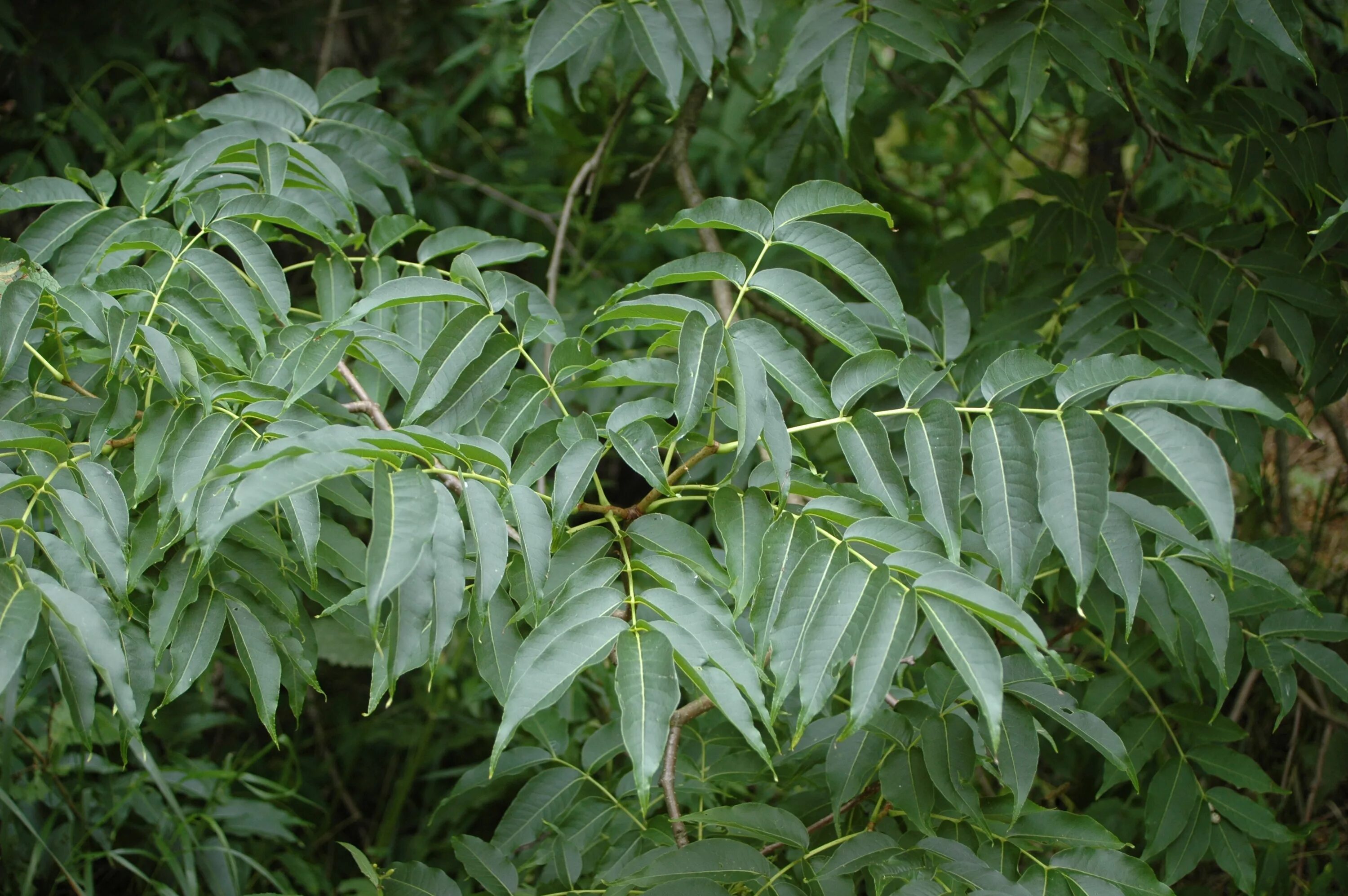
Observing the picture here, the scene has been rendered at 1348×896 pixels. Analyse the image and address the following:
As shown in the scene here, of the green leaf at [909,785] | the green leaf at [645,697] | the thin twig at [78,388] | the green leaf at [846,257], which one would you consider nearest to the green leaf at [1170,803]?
the green leaf at [909,785]

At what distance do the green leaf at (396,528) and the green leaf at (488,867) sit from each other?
0.61 metres

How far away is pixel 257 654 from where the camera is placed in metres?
1.12

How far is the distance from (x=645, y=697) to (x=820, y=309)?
48cm

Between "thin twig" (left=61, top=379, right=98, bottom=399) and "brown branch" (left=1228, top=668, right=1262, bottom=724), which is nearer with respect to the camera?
"thin twig" (left=61, top=379, right=98, bottom=399)

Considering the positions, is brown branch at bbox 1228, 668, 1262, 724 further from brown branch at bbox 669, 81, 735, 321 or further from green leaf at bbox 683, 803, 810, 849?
brown branch at bbox 669, 81, 735, 321

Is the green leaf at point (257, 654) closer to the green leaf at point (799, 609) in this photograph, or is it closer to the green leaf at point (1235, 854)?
the green leaf at point (799, 609)

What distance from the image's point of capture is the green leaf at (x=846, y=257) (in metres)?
1.08

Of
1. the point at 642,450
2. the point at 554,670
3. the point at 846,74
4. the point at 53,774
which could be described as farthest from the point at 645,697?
the point at 53,774

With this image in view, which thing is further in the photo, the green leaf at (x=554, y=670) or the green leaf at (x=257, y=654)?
the green leaf at (x=257, y=654)

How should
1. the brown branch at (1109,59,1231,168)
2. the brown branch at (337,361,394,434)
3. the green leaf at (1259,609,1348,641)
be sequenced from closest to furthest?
the brown branch at (337,361,394,434) → the green leaf at (1259,609,1348,641) → the brown branch at (1109,59,1231,168)

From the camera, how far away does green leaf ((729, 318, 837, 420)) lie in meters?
1.06

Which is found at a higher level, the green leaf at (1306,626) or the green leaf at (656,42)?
the green leaf at (656,42)

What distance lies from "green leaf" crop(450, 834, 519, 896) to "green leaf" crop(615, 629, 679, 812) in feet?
1.67

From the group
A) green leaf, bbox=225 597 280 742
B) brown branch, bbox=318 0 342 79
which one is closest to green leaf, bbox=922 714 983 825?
green leaf, bbox=225 597 280 742
